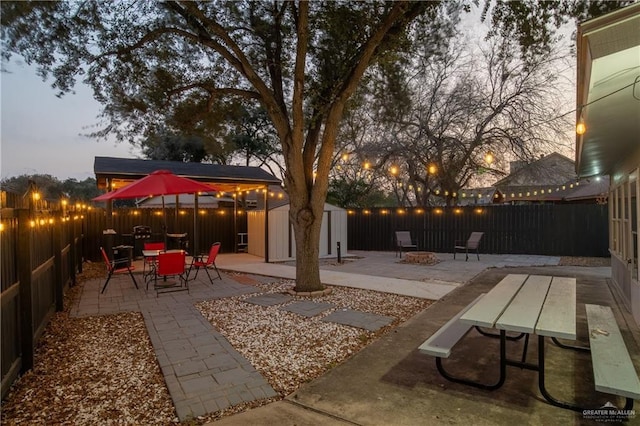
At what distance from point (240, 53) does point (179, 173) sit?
6.05 metres

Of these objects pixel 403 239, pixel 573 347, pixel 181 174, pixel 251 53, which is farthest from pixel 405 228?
pixel 573 347

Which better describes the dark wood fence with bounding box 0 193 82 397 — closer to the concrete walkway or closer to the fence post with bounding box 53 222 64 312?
the fence post with bounding box 53 222 64 312

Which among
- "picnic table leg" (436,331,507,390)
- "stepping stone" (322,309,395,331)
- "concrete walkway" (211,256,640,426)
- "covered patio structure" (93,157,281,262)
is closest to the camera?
"concrete walkway" (211,256,640,426)

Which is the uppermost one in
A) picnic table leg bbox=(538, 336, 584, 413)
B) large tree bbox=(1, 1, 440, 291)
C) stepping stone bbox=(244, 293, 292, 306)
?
large tree bbox=(1, 1, 440, 291)

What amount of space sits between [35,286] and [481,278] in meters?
7.91

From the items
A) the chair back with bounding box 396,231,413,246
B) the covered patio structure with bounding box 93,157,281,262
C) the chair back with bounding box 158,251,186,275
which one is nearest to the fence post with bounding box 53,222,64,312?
the chair back with bounding box 158,251,186,275

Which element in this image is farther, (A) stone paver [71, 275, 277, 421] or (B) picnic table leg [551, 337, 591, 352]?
(B) picnic table leg [551, 337, 591, 352]

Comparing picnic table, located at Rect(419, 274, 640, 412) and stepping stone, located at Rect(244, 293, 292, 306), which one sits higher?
picnic table, located at Rect(419, 274, 640, 412)

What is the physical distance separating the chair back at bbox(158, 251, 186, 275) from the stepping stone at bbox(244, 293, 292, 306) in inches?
58.3

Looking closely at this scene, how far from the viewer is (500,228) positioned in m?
13.2

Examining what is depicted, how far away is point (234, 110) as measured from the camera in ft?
29.9

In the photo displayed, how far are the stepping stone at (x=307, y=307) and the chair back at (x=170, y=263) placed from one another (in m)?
2.26

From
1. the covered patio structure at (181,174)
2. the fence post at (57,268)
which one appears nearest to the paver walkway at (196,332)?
the fence post at (57,268)

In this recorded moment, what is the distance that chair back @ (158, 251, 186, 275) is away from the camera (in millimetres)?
6480
